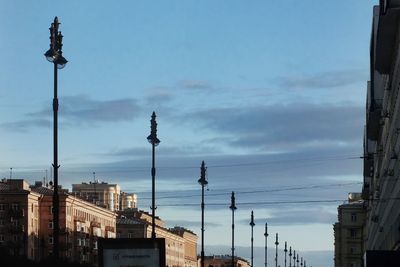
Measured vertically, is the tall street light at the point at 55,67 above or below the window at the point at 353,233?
above

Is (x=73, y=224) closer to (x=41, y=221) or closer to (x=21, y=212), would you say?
(x=41, y=221)

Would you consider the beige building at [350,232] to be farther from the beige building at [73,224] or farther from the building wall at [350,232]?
the beige building at [73,224]

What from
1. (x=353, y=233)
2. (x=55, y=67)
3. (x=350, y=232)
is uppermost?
(x=55, y=67)

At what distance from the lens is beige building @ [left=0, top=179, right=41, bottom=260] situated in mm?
149750

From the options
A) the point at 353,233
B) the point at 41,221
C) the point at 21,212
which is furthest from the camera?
the point at 353,233

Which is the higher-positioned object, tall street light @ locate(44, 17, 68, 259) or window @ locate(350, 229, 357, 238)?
tall street light @ locate(44, 17, 68, 259)

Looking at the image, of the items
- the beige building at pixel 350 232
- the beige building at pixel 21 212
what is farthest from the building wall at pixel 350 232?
the beige building at pixel 21 212

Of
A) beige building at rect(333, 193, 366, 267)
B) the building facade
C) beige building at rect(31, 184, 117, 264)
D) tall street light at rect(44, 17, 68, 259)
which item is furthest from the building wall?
tall street light at rect(44, 17, 68, 259)

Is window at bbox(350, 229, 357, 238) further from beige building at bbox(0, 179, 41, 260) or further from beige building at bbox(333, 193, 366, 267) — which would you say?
beige building at bbox(0, 179, 41, 260)

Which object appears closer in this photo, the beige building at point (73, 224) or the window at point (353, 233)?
the beige building at point (73, 224)

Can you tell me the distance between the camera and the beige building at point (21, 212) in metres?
150

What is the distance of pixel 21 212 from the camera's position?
148750mm

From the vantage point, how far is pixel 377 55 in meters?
52.8

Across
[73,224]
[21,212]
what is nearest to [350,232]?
[73,224]
